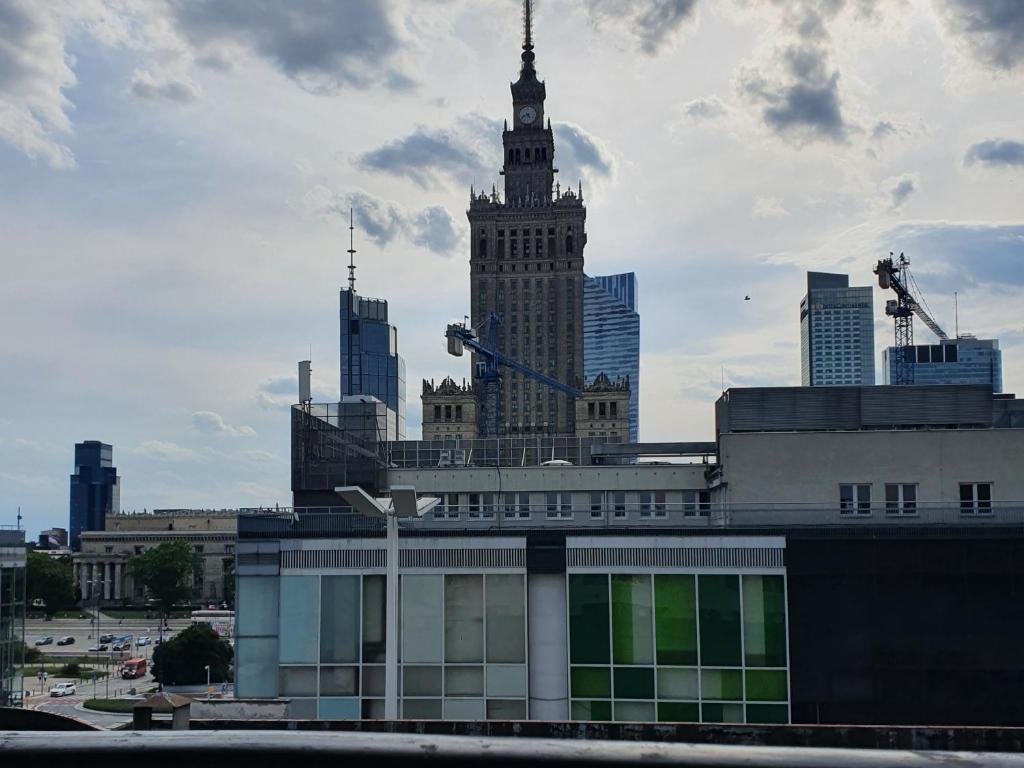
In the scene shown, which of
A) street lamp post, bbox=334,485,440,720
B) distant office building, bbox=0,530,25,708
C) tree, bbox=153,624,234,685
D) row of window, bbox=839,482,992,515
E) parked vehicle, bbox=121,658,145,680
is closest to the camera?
street lamp post, bbox=334,485,440,720

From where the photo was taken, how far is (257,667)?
123ft

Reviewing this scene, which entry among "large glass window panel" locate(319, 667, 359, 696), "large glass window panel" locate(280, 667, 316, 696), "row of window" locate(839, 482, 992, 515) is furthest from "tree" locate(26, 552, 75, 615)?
"row of window" locate(839, 482, 992, 515)

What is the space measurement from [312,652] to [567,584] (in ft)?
27.7

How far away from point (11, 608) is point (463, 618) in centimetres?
2476

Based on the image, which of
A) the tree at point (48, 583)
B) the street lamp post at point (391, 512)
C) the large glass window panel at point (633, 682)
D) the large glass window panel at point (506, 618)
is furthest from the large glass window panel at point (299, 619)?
the tree at point (48, 583)

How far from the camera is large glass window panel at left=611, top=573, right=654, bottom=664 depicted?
3631cm

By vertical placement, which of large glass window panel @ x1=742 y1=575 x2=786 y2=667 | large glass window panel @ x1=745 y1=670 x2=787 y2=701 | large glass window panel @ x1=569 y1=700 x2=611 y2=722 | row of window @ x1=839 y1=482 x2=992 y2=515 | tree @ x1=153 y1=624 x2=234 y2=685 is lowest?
tree @ x1=153 y1=624 x2=234 y2=685

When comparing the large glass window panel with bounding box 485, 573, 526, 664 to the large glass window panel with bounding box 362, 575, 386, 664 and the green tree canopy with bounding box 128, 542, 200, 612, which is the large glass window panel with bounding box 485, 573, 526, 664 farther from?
the green tree canopy with bounding box 128, 542, 200, 612

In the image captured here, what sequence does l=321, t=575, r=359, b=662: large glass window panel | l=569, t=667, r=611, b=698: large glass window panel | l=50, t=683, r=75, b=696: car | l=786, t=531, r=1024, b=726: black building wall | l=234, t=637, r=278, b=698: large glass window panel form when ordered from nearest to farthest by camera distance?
l=786, t=531, r=1024, b=726: black building wall
l=569, t=667, r=611, b=698: large glass window panel
l=321, t=575, r=359, b=662: large glass window panel
l=234, t=637, r=278, b=698: large glass window panel
l=50, t=683, r=75, b=696: car

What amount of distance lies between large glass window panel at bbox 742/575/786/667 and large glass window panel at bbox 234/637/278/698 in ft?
49.3

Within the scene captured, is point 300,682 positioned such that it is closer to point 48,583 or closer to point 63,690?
point 63,690

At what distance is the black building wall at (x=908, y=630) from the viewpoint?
117ft

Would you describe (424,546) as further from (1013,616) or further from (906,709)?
(1013,616)

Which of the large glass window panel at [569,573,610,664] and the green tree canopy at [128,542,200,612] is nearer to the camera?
the large glass window panel at [569,573,610,664]
